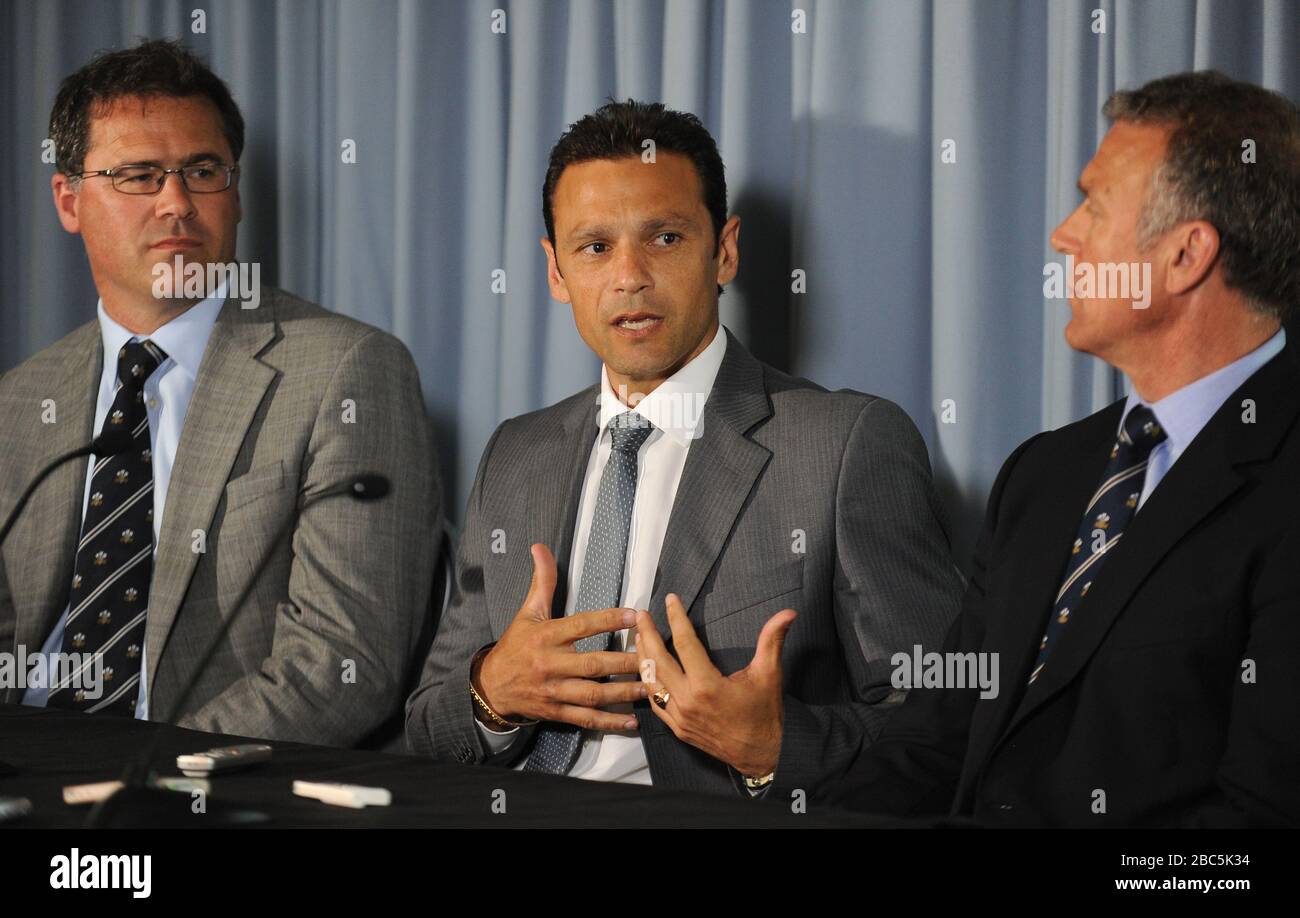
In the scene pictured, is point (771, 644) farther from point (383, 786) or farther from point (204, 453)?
point (204, 453)

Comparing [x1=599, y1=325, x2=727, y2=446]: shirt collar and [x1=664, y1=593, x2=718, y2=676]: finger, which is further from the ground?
[x1=599, y1=325, x2=727, y2=446]: shirt collar

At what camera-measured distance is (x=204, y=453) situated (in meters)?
2.23

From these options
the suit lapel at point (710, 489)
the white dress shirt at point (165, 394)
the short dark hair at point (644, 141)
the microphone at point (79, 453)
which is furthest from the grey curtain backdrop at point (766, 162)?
the microphone at point (79, 453)

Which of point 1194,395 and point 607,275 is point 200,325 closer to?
point 607,275

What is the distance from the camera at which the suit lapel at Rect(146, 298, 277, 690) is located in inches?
85.7

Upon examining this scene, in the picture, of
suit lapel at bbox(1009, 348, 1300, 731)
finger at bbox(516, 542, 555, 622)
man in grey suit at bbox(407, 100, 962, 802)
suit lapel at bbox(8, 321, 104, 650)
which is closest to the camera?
suit lapel at bbox(1009, 348, 1300, 731)

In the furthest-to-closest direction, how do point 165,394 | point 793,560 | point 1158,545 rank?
point 165,394
point 793,560
point 1158,545

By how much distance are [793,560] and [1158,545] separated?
1.93 ft

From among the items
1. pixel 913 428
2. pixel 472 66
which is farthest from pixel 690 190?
pixel 472 66

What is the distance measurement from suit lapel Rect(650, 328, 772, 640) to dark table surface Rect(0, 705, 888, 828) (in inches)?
23.8

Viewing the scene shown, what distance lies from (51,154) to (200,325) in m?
0.65

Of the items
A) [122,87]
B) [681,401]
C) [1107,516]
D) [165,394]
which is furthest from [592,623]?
[122,87]

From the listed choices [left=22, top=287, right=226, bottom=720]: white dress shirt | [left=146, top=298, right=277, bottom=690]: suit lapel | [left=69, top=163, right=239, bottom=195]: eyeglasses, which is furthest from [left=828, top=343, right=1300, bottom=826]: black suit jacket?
[left=69, top=163, right=239, bottom=195]: eyeglasses

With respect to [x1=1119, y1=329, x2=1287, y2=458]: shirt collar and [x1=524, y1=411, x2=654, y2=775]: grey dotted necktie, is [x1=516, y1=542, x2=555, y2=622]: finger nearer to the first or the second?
[x1=524, y1=411, x2=654, y2=775]: grey dotted necktie
